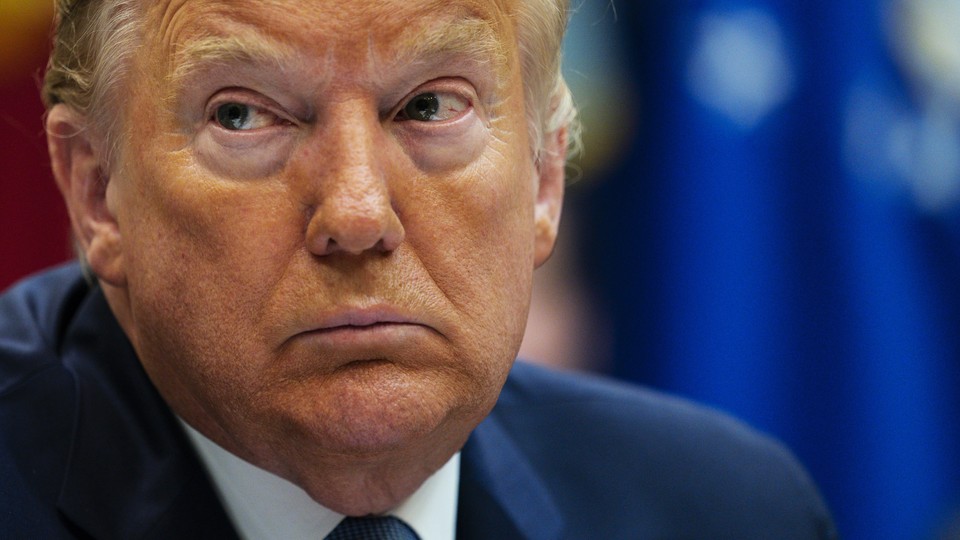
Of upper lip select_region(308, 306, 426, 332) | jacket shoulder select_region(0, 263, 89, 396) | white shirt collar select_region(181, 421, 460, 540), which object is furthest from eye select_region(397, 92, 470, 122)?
jacket shoulder select_region(0, 263, 89, 396)

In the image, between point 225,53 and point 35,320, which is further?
point 35,320

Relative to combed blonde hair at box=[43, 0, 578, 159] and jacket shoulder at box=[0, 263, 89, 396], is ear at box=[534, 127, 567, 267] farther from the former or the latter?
jacket shoulder at box=[0, 263, 89, 396]

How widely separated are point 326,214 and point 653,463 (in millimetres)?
1080

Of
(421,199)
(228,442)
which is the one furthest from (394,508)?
(421,199)

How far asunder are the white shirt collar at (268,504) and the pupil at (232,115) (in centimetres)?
56

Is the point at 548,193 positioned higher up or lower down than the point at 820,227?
higher up

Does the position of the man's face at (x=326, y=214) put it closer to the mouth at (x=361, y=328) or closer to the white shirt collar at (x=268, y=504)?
the mouth at (x=361, y=328)

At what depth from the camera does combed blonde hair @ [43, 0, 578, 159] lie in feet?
5.98

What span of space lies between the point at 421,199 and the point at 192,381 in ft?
1.48

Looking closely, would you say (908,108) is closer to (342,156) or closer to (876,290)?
(876,290)

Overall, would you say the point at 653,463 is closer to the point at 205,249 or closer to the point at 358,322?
the point at 358,322

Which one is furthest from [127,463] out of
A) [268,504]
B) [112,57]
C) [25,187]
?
[25,187]

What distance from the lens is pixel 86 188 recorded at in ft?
6.50

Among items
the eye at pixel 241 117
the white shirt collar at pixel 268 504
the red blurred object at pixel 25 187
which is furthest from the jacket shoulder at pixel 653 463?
the red blurred object at pixel 25 187
